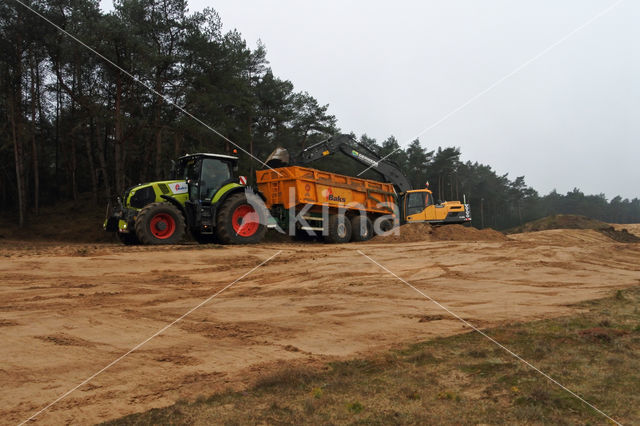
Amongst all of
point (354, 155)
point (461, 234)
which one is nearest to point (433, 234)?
point (461, 234)

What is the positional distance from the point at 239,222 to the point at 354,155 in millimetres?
8249

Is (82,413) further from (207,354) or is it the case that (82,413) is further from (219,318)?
(219,318)

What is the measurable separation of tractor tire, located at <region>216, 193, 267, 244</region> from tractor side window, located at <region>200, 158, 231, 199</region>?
542 millimetres

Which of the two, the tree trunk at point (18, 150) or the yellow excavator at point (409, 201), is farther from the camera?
the tree trunk at point (18, 150)

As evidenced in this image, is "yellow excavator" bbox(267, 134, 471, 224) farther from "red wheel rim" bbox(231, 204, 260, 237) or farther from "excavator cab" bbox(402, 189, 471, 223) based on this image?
"red wheel rim" bbox(231, 204, 260, 237)

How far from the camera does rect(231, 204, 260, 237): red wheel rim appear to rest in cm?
1349

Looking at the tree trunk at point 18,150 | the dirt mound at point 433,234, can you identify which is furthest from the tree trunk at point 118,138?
the dirt mound at point 433,234

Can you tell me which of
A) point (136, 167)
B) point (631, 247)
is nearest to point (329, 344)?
point (631, 247)

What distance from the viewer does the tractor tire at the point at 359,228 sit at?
17.8 m

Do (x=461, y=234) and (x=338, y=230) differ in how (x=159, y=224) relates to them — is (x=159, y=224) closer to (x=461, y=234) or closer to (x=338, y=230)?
(x=338, y=230)

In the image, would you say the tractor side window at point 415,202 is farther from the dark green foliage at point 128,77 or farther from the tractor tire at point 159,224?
the tractor tire at point 159,224

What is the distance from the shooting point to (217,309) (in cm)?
680

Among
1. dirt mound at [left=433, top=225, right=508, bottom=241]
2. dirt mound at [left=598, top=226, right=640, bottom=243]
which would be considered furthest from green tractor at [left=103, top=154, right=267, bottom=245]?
dirt mound at [left=598, top=226, right=640, bottom=243]

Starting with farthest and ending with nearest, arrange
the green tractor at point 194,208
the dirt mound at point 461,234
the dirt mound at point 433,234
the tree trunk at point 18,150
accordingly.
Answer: the tree trunk at point 18,150 < the dirt mound at point 461,234 < the dirt mound at point 433,234 < the green tractor at point 194,208
